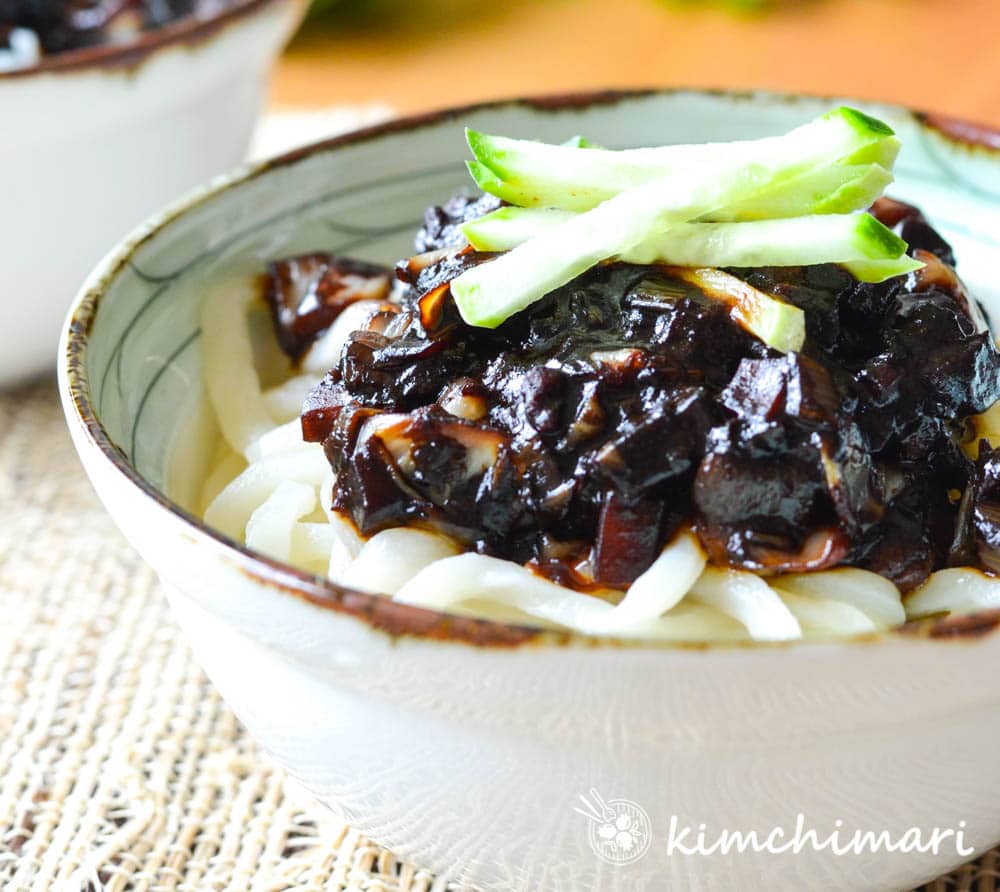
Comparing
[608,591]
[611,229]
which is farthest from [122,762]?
[611,229]

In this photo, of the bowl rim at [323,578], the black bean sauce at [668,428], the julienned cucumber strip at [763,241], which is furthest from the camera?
the julienned cucumber strip at [763,241]

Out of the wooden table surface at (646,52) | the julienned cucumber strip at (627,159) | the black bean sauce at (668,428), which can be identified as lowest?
the wooden table surface at (646,52)

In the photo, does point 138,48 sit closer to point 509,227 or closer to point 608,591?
point 509,227

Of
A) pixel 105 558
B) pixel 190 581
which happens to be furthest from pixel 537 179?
pixel 105 558

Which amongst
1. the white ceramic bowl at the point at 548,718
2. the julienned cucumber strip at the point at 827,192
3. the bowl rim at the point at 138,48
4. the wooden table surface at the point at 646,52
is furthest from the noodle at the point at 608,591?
the wooden table surface at the point at 646,52

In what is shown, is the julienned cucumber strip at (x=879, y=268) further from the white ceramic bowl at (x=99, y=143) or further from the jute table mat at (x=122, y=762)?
the white ceramic bowl at (x=99, y=143)

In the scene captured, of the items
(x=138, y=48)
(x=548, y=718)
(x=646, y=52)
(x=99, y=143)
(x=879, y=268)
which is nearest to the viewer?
(x=548, y=718)
